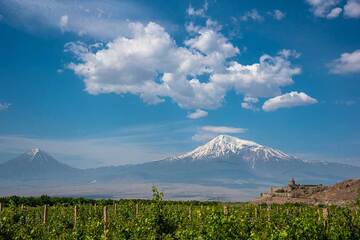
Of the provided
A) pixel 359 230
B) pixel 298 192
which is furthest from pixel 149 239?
pixel 298 192

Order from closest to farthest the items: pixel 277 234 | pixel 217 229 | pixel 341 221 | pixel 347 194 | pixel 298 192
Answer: pixel 277 234 < pixel 217 229 < pixel 341 221 < pixel 347 194 < pixel 298 192

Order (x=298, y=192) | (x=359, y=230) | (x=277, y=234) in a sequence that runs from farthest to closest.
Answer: (x=298, y=192)
(x=359, y=230)
(x=277, y=234)

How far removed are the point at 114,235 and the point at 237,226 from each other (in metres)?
5.11

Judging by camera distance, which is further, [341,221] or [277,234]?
[341,221]

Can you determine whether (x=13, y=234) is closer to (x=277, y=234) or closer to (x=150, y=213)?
(x=150, y=213)

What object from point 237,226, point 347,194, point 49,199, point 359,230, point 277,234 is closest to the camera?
point 277,234

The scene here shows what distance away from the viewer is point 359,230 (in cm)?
2489

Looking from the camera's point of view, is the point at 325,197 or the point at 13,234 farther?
the point at 325,197

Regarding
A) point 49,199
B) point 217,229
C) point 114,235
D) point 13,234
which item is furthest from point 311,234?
point 49,199

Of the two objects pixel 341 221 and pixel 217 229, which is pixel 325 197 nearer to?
pixel 341 221

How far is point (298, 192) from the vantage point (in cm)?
8756

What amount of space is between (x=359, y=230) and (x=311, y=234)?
235 inches

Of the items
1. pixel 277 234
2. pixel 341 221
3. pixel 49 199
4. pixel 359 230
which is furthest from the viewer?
pixel 49 199

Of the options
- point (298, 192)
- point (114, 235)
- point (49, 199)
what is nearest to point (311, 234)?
point (114, 235)
